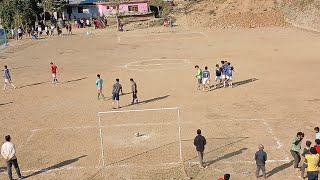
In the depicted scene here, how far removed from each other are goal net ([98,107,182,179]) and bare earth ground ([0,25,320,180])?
0.04 metres

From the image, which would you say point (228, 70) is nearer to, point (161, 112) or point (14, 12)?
point (161, 112)

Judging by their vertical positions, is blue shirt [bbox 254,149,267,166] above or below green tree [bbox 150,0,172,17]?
below

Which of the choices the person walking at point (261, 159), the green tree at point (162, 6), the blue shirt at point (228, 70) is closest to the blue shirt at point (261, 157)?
the person walking at point (261, 159)

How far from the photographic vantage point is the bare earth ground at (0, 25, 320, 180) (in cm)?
1703

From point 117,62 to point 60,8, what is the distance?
38303 millimetres

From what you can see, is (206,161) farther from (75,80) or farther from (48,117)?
(75,80)

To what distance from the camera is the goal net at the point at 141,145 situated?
54.1 feet

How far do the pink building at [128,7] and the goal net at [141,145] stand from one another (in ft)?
174

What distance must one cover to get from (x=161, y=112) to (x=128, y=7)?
53.8 metres

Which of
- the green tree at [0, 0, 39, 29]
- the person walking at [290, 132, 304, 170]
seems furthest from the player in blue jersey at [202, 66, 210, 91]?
the green tree at [0, 0, 39, 29]

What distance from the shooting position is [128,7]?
244 feet

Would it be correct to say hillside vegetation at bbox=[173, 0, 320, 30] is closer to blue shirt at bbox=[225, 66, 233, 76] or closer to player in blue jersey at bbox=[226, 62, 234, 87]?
player in blue jersey at bbox=[226, 62, 234, 87]

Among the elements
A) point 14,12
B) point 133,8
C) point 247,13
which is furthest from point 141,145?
point 133,8

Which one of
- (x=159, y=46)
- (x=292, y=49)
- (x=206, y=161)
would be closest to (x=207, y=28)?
(x=159, y=46)
